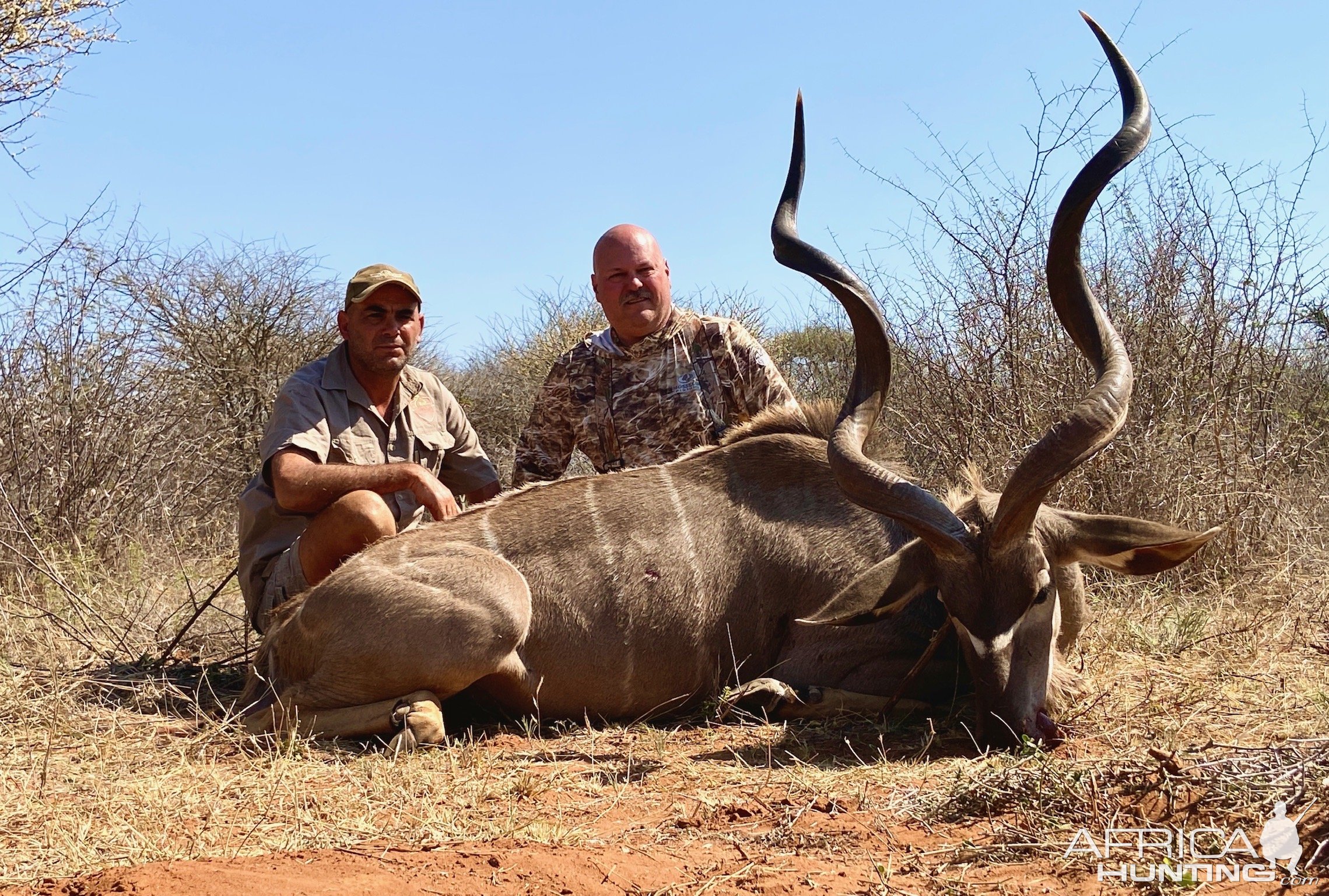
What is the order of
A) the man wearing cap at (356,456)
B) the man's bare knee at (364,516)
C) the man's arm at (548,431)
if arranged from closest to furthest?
the man's bare knee at (364,516) < the man wearing cap at (356,456) < the man's arm at (548,431)

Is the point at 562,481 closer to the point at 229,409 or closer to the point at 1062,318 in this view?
the point at 1062,318

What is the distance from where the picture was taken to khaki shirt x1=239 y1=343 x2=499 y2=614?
468 centimetres

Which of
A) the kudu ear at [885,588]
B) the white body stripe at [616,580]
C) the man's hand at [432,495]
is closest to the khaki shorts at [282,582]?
the man's hand at [432,495]

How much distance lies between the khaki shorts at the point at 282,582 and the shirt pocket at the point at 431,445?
642 mm

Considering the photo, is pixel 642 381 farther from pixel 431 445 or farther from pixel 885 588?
pixel 885 588

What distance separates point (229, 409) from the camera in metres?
9.81

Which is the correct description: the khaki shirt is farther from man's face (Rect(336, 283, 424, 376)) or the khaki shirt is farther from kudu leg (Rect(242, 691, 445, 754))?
kudu leg (Rect(242, 691, 445, 754))

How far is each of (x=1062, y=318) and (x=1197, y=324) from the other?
8.14ft

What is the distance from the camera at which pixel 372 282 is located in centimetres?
498

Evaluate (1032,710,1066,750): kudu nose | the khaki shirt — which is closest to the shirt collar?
the khaki shirt

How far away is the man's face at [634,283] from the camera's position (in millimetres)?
5645

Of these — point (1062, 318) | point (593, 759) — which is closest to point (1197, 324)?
point (1062, 318)

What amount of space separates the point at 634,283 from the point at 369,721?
2.57 m

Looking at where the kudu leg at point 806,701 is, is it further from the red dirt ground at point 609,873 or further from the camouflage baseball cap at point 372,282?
the camouflage baseball cap at point 372,282
